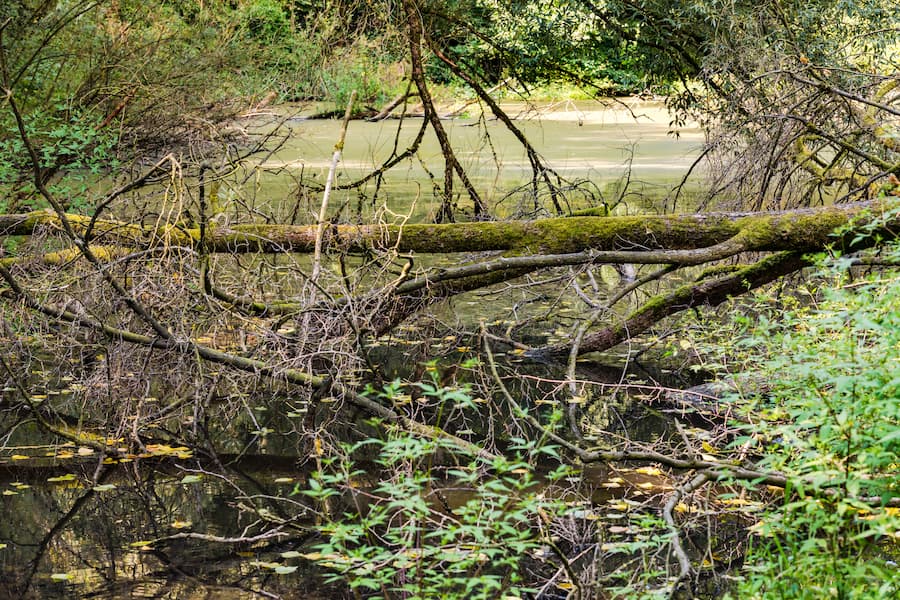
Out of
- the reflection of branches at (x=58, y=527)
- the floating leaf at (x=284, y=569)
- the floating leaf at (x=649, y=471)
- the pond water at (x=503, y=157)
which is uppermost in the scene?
the pond water at (x=503, y=157)

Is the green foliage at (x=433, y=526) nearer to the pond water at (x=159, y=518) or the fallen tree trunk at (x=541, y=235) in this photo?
the pond water at (x=159, y=518)

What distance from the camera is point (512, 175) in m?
17.4

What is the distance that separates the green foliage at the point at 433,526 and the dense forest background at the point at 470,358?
36 millimetres

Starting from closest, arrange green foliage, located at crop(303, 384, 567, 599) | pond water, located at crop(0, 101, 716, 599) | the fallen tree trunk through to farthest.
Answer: green foliage, located at crop(303, 384, 567, 599), pond water, located at crop(0, 101, 716, 599), the fallen tree trunk

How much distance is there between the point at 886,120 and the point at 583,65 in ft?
11.3

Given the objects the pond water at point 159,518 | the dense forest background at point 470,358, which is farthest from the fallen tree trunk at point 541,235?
the pond water at point 159,518

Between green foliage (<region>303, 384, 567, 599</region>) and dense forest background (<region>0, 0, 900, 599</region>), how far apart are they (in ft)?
0.12

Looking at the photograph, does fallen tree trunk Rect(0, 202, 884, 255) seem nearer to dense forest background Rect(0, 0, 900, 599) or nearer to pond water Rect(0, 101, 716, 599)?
dense forest background Rect(0, 0, 900, 599)

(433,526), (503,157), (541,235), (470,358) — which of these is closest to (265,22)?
(503,157)

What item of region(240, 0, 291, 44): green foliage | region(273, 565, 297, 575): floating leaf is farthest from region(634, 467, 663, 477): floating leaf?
region(240, 0, 291, 44): green foliage

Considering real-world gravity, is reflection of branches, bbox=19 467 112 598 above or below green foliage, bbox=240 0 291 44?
below

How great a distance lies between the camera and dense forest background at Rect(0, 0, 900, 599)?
3.65 metres

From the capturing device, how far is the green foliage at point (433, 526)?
10.7ft

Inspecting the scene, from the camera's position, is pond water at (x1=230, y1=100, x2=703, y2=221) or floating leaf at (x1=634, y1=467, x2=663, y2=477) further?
pond water at (x1=230, y1=100, x2=703, y2=221)
